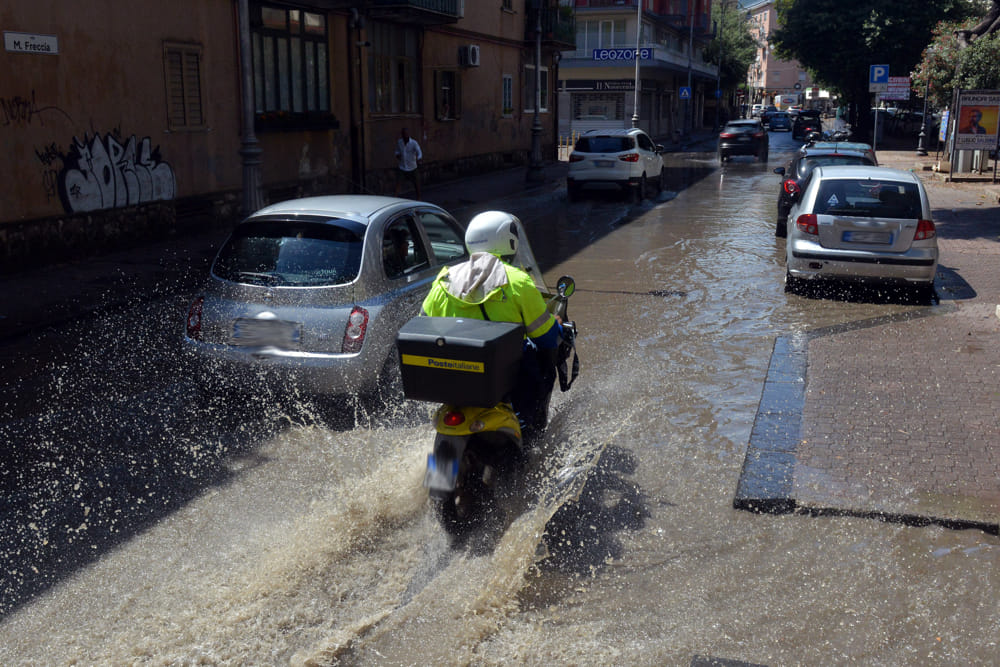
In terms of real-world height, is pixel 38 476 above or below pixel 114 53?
below

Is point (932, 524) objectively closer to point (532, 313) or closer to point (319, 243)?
point (532, 313)

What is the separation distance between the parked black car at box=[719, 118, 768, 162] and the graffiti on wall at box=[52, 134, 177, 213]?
2603 centimetres

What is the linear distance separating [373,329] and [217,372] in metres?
1.13

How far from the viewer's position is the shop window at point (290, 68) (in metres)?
17.6

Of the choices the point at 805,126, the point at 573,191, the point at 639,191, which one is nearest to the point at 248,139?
the point at 573,191

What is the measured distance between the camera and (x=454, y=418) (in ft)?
14.4

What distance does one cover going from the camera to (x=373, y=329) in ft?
20.2

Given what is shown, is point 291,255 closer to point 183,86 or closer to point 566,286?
point 566,286

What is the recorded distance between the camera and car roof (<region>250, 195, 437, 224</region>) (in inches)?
258

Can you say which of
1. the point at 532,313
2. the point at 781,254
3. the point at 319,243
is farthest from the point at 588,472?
the point at 781,254

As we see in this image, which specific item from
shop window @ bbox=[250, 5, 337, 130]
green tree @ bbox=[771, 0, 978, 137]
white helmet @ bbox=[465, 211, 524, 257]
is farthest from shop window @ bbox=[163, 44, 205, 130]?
green tree @ bbox=[771, 0, 978, 137]

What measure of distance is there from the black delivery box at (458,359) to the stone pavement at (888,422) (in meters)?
1.82

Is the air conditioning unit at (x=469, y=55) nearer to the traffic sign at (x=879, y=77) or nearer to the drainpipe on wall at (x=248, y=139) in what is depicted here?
the drainpipe on wall at (x=248, y=139)

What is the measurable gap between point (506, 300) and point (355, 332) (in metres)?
1.91
